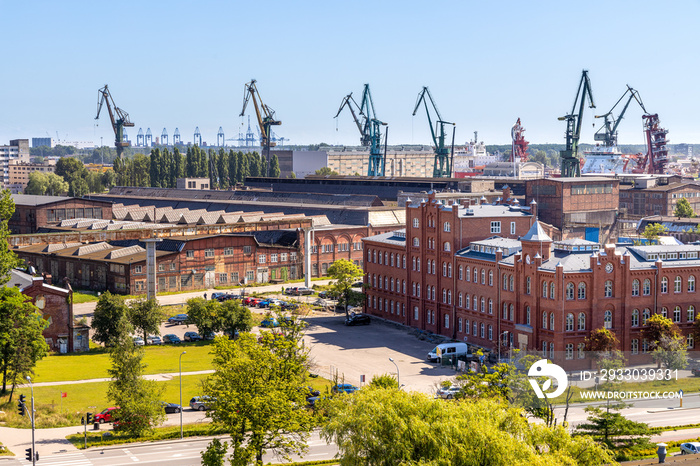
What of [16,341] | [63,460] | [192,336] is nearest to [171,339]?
[192,336]

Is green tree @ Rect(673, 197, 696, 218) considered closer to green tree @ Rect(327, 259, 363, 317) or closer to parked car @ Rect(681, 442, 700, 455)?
green tree @ Rect(327, 259, 363, 317)

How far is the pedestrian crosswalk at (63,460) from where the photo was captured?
43.3 metres

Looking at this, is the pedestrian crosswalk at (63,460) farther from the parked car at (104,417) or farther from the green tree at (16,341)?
the green tree at (16,341)

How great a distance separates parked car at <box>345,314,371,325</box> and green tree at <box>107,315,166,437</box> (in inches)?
1202

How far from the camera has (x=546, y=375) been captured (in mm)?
49562

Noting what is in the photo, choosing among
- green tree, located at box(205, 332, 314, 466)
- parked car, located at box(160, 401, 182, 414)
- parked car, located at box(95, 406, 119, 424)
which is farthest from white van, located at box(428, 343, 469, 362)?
parked car, located at box(95, 406, 119, 424)

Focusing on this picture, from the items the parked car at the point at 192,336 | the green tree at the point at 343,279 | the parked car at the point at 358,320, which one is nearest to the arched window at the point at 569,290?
the parked car at the point at 358,320

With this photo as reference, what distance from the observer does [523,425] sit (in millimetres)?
35469

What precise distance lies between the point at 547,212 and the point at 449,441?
278 feet

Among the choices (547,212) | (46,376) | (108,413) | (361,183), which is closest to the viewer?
(108,413)

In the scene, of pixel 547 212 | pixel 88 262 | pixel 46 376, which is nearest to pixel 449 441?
pixel 46 376

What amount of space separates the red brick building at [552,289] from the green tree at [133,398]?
86.7ft

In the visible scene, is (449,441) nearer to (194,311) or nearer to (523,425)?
(523,425)

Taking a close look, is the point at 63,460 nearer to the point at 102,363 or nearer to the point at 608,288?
the point at 102,363
